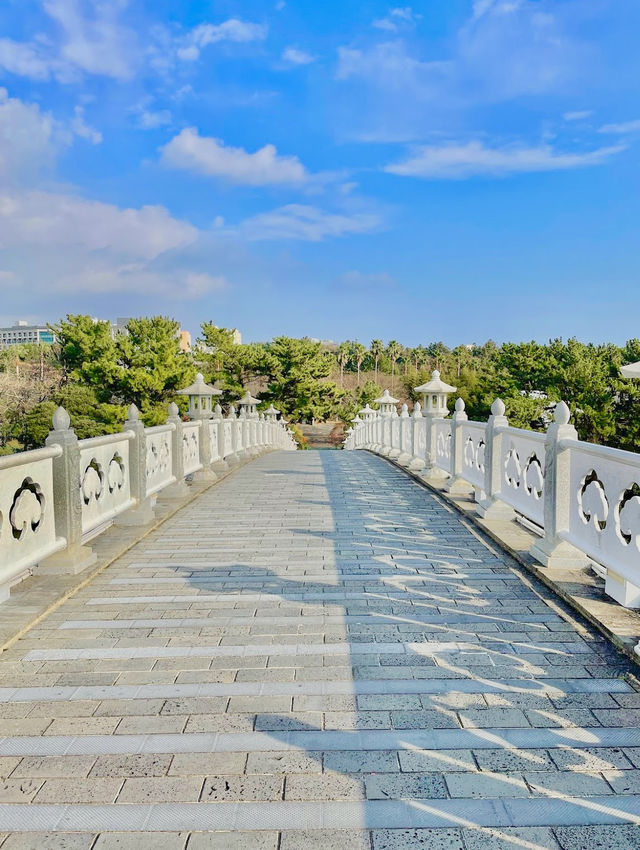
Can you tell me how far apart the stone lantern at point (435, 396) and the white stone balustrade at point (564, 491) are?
400cm

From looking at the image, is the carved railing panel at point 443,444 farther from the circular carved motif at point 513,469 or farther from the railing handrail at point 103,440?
the railing handrail at point 103,440

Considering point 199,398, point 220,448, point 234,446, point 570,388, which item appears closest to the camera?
point 199,398

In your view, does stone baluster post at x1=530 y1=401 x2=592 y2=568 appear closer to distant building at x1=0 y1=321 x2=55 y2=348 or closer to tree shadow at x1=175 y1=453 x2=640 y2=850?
tree shadow at x1=175 y1=453 x2=640 y2=850

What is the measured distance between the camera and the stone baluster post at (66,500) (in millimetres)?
4664

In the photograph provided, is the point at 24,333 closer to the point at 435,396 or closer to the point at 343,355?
the point at 343,355

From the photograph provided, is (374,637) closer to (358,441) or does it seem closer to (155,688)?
(155,688)

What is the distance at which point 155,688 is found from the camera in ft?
9.81

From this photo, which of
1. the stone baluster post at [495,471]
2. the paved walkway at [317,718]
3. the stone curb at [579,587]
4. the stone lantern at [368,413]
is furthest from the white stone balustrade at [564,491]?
the stone lantern at [368,413]

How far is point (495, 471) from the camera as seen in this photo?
682cm

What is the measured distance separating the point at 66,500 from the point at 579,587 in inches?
150

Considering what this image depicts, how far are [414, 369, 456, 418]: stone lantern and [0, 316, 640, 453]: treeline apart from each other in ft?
88.6

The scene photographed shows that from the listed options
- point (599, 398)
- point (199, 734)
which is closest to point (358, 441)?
point (599, 398)

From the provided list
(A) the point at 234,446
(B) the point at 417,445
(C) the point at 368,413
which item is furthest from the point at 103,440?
(C) the point at 368,413

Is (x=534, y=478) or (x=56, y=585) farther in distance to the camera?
(x=534, y=478)
